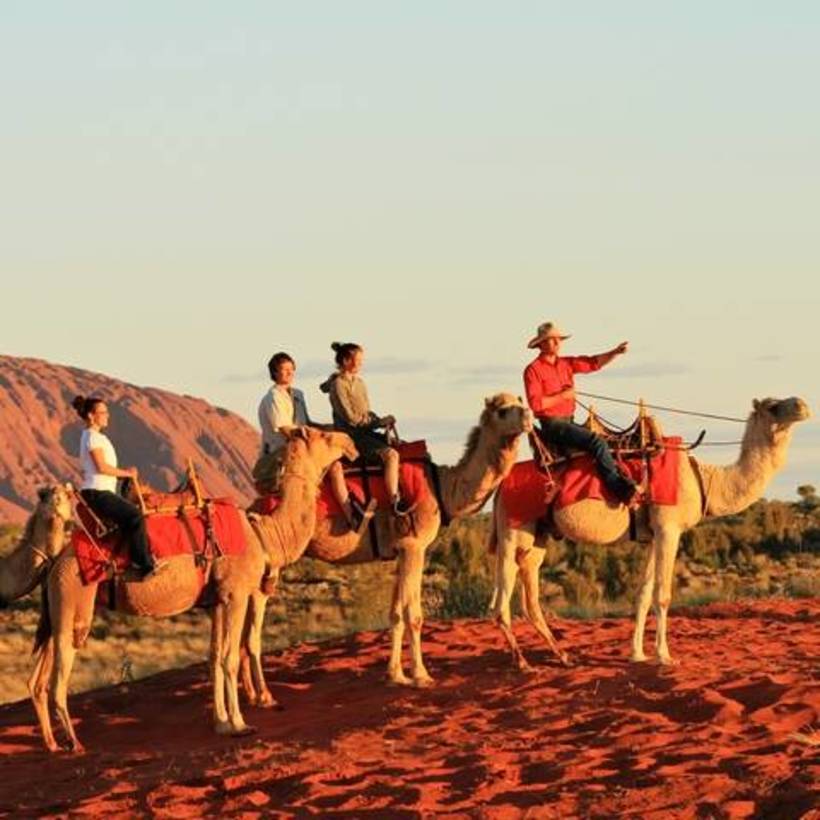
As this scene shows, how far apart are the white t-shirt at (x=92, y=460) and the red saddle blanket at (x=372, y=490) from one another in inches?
82.3

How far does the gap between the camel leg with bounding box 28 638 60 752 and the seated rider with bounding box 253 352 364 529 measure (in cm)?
258

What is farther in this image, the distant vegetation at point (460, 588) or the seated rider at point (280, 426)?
the distant vegetation at point (460, 588)

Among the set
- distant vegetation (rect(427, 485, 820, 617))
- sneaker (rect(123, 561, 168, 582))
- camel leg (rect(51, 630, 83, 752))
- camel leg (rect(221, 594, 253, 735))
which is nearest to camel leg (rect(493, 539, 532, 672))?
camel leg (rect(221, 594, 253, 735))

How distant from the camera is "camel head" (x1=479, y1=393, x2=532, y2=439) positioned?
19.4m

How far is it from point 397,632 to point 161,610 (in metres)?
2.58

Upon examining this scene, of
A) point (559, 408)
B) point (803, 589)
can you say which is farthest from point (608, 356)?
point (803, 589)

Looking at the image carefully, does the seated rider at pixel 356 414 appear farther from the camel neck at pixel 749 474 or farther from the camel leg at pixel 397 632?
the camel neck at pixel 749 474

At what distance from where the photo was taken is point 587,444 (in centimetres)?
2025

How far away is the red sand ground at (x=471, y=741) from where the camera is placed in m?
14.7

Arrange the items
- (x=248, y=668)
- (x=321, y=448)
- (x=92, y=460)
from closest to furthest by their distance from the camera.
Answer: (x=92, y=460) < (x=321, y=448) < (x=248, y=668)

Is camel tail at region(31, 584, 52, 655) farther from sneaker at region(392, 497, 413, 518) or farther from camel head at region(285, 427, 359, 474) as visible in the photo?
sneaker at region(392, 497, 413, 518)

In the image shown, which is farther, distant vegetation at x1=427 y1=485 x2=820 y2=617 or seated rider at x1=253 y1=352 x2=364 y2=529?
distant vegetation at x1=427 y1=485 x2=820 y2=617

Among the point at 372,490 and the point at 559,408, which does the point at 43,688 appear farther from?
the point at 559,408

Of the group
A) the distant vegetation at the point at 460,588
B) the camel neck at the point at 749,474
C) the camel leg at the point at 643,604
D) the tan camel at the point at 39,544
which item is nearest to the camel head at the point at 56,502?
the tan camel at the point at 39,544
